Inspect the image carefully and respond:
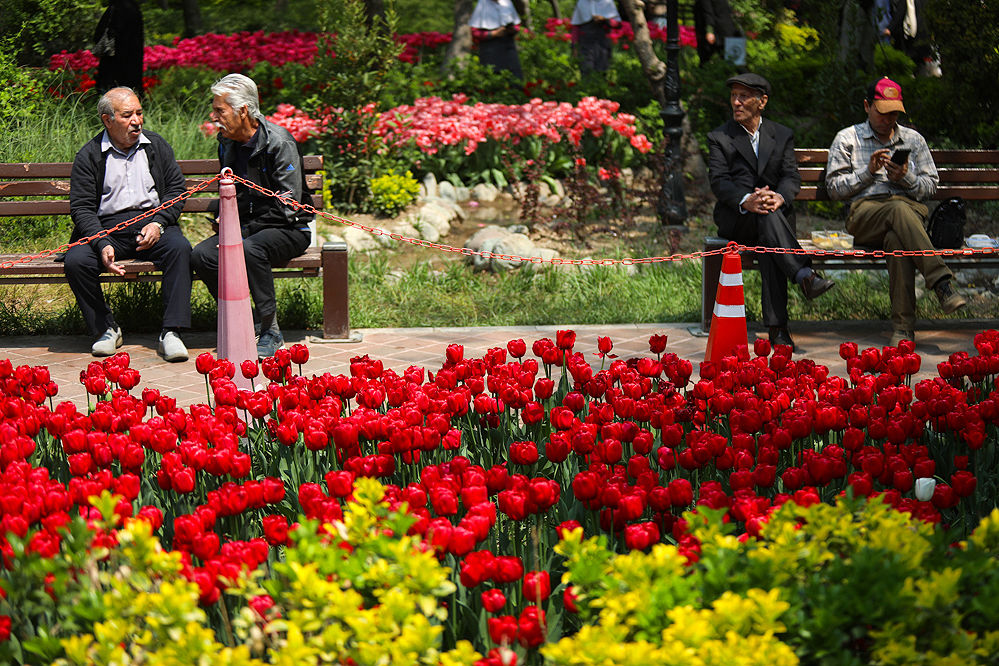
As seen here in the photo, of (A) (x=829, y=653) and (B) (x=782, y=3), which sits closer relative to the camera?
(A) (x=829, y=653)

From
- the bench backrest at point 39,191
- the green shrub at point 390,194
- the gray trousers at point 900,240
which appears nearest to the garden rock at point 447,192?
the green shrub at point 390,194

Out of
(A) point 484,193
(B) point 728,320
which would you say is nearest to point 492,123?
(A) point 484,193

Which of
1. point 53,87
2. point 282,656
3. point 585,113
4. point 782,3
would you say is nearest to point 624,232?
point 585,113

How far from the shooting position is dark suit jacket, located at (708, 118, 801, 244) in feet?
24.2

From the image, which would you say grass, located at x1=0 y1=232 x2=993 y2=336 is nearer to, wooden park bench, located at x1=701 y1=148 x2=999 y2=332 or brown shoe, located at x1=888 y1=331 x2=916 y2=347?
wooden park bench, located at x1=701 y1=148 x2=999 y2=332

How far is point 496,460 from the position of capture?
3.94m

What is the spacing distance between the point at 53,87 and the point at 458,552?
38.7ft

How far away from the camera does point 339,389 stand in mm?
3955

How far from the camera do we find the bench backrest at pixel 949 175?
801 cm

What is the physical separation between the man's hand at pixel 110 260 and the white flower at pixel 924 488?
5214 millimetres

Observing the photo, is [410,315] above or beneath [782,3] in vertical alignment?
beneath

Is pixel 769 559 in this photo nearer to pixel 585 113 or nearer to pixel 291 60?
pixel 585 113

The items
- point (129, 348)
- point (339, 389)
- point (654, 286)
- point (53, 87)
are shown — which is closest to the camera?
Result: point (339, 389)

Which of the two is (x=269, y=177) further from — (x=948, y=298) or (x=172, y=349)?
(x=948, y=298)
